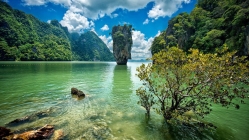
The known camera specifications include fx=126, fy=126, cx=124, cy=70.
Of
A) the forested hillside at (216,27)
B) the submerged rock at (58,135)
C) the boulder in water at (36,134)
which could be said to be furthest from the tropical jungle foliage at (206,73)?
the forested hillside at (216,27)

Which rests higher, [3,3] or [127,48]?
[3,3]

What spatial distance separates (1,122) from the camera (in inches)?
294

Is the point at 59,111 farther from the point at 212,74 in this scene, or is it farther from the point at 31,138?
the point at 212,74

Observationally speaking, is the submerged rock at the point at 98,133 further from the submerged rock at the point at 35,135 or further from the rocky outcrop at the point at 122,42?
the rocky outcrop at the point at 122,42

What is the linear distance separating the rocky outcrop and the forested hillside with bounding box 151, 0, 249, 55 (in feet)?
105

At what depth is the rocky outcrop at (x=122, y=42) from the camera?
90375 mm

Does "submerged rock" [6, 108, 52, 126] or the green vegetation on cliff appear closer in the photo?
"submerged rock" [6, 108, 52, 126]

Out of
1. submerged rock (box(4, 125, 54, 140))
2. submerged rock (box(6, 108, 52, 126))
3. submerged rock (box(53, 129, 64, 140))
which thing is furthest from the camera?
submerged rock (box(6, 108, 52, 126))

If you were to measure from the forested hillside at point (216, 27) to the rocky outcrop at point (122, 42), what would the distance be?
31875mm

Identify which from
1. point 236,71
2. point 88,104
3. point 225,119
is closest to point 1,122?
point 88,104

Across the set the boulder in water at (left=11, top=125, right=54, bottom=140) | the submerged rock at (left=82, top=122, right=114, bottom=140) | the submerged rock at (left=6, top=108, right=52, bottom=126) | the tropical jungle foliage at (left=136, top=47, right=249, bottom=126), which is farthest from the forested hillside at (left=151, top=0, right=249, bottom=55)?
the submerged rock at (left=6, top=108, right=52, bottom=126)

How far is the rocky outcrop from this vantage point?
90375mm

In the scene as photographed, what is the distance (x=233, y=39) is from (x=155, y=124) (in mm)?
32775

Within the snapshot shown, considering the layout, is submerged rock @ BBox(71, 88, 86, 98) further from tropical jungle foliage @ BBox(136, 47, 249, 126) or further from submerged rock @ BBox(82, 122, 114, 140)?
tropical jungle foliage @ BBox(136, 47, 249, 126)
